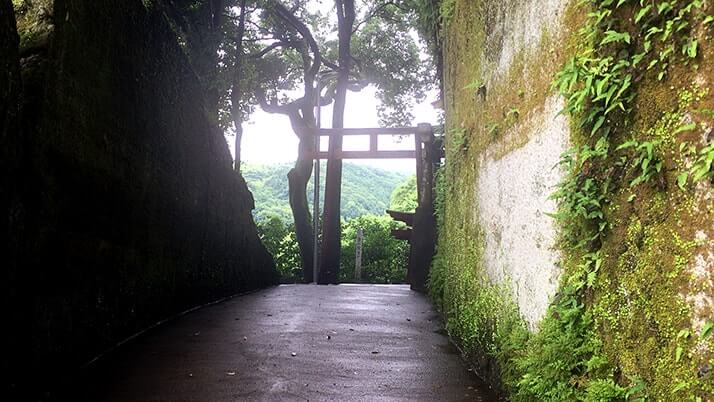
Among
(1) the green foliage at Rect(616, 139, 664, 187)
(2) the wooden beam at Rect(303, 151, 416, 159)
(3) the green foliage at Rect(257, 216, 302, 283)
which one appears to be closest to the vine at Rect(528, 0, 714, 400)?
(1) the green foliage at Rect(616, 139, 664, 187)

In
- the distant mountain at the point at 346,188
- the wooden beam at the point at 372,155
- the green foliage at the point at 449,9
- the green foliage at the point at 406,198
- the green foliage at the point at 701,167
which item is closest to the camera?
the green foliage at the point at 701,167

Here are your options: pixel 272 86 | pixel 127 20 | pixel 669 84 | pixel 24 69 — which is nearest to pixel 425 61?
pixel 272 86

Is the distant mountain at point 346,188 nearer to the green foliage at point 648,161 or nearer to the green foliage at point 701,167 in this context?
the green foliage at point 648,161

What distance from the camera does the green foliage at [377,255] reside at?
18812 mm

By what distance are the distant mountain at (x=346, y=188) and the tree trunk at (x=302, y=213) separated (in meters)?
15.3

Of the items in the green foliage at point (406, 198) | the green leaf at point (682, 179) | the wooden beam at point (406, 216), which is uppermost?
the green foliage at point (406, 198)

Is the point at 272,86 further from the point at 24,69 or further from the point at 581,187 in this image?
the point at 581,187

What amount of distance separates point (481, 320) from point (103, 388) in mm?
2666

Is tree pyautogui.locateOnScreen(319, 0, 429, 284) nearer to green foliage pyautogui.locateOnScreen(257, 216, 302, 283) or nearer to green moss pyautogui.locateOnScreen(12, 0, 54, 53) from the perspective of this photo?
green foliage pyautogui.locateOnScreen(257, 216, 302, 283)

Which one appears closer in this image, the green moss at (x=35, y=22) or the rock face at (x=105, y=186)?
the rock face at (x=105, y=186)

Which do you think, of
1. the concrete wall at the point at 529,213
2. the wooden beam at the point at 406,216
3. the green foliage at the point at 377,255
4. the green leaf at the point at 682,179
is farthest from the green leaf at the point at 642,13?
the green foliage at the point at 377,255

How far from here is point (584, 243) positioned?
92.5 inches

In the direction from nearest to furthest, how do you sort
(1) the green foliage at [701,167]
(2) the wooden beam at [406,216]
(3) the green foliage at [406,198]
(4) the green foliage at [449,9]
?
(1) the green foliage at [701,167], (4) the green foliage at [449,9], (2) the wooden beam at [406,216], (3) the green foliage at [406,198]

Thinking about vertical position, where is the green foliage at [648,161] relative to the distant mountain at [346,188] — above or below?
below
